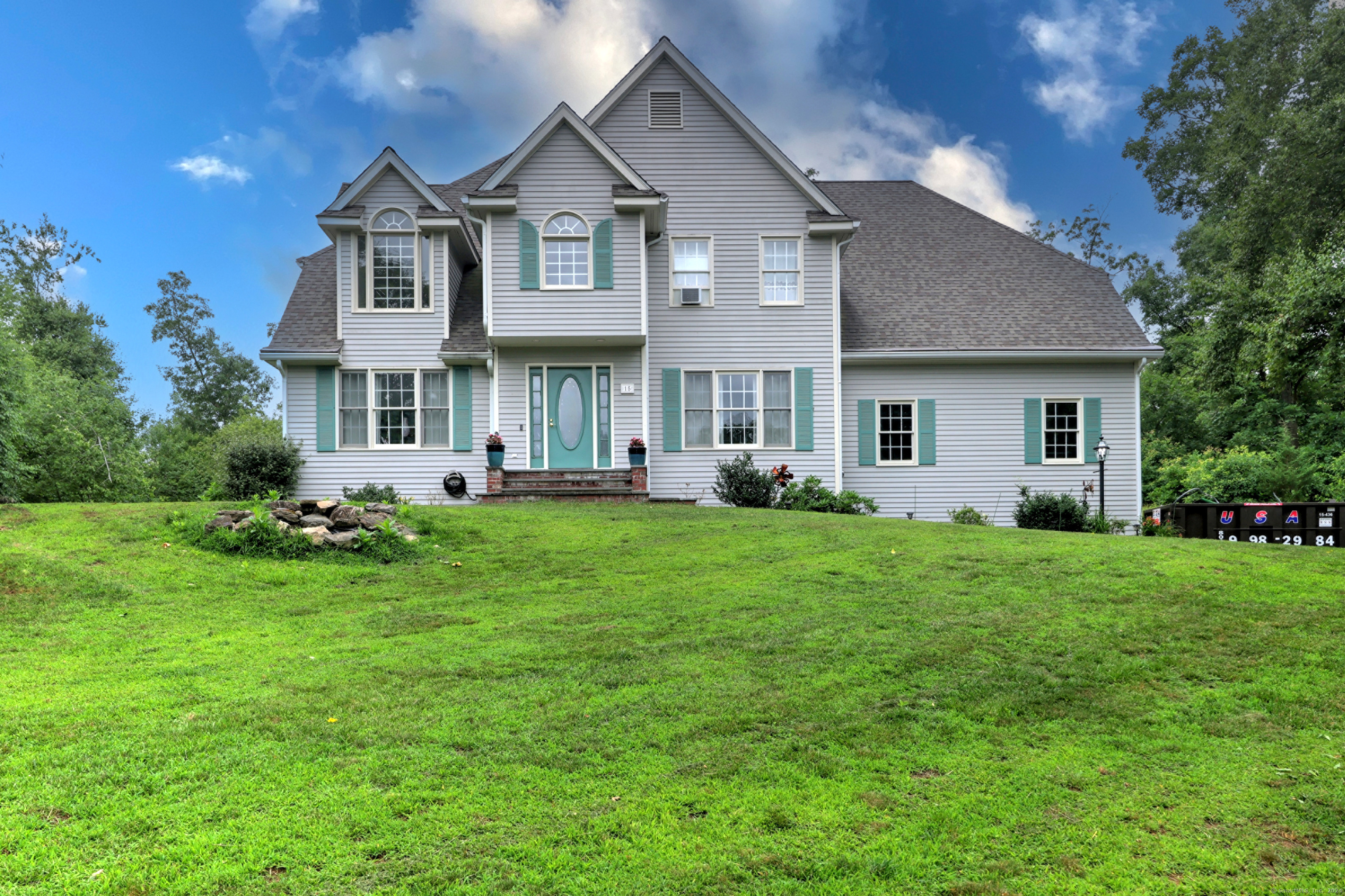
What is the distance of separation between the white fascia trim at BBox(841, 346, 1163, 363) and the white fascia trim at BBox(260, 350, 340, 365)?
11408mm

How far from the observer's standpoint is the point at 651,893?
128 inches

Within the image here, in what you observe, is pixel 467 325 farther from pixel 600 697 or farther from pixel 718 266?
pixel 600 697

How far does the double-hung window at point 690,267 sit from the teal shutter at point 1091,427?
371 inches

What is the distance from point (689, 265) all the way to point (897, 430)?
6275mm

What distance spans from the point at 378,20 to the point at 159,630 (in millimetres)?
22534

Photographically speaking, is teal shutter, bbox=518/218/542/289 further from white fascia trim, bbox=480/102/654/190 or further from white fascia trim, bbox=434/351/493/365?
white fascia trim, bbox=434/351/493/365

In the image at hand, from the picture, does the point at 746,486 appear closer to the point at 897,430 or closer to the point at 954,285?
the point at 897,430

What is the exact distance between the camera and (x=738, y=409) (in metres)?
18.2

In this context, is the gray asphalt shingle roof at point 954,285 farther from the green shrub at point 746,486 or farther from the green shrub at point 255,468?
the green shrub at point 255,468

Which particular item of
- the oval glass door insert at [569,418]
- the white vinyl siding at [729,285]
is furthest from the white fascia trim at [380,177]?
the oval glass door insert at [569,418]

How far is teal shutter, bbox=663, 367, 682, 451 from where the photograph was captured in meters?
18.0

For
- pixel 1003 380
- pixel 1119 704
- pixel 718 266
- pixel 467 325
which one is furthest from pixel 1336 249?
pixel 467 325

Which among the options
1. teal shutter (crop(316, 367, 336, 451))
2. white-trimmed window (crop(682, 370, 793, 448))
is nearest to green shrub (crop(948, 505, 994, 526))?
white-trimmed window (crop(682, 370, 793, 448))

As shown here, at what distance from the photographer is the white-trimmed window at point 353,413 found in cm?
1770
